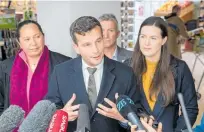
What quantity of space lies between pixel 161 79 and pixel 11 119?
3.73ft

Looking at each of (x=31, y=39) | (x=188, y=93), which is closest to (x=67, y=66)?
(x=31, y=39)

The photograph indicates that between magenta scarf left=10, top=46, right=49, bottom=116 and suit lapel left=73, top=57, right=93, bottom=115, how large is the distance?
42cm

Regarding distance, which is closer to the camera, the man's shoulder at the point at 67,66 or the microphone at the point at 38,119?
the microphone at the point at 38,119

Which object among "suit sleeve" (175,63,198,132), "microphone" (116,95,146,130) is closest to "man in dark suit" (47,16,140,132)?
"microphone" (116,95,146,130)

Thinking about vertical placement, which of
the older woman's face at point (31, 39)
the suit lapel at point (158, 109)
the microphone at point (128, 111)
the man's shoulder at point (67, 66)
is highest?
the older woman's face at point (31, 39)

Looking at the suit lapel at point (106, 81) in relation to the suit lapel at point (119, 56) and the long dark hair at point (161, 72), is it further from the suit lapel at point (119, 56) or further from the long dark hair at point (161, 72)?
the suit lapel at point (119, 56)

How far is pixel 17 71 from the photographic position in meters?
1.65

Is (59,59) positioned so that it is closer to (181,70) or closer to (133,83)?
(133,83)

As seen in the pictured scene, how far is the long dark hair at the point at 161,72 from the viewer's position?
166 centimetres

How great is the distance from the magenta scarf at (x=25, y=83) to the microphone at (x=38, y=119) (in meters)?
0.84

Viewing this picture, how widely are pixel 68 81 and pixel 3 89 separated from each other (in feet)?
2.03

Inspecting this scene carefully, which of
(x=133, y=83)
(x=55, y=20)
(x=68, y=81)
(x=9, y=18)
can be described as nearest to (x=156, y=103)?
(x=133, y=83)

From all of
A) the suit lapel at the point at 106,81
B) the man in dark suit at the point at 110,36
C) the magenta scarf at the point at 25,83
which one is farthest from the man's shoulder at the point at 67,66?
the man in dark suit at the point at 110,36

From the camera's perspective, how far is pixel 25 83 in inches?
64.4
